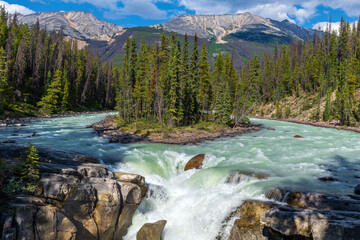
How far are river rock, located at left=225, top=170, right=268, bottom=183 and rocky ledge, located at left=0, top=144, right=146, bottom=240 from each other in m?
5.93

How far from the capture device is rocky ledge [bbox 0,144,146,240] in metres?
8.14

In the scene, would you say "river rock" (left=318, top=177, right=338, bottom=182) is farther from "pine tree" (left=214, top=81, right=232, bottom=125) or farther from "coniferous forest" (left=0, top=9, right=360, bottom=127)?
"pine tree" (left=214, top=81, right=232, bottom=125)

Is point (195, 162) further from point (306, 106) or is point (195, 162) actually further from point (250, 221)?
point (306, 106)

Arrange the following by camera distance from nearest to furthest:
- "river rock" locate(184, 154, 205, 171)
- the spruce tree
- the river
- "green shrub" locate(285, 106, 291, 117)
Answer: the river, "river rock" locate(184, 154, 205, 171), the spruce tree, "green shrub" locate(285, 106, 291, 117)

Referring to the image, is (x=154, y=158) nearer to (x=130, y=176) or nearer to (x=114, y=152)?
(x=114, y=152)

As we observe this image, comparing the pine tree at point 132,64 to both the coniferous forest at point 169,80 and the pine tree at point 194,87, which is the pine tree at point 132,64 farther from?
the pine tree at point 194,87

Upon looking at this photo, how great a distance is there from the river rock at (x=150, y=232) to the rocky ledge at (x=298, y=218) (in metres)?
3.62

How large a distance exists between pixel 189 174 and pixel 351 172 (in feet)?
40.9

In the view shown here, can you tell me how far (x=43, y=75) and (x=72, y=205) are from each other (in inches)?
2922

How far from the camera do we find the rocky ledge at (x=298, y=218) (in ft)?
24.6

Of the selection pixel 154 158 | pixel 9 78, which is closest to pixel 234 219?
pixel 154 158

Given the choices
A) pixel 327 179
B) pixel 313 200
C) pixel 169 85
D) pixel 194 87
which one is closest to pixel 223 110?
pixel 194 87

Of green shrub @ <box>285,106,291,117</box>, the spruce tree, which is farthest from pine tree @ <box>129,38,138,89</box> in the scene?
green shrub @ <box>285,106,291,117</box>

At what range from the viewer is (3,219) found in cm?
751
